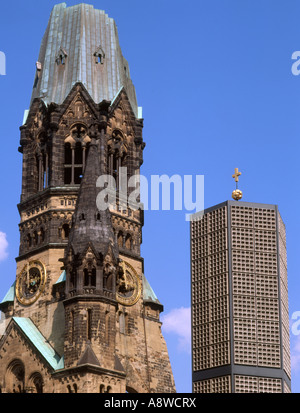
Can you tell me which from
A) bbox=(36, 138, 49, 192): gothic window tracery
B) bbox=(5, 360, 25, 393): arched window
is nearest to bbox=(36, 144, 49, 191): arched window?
bbox=(36, 138, 49, 192): gothic window tracery

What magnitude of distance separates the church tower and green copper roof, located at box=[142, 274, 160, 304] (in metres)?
0.14

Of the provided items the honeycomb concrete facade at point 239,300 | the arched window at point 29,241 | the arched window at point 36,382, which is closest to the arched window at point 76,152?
the arched window at point 29,241

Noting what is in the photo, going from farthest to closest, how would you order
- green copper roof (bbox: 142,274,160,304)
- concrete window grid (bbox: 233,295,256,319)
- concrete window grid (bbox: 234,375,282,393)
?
green copper roof (bbox: 142,274,160,304), concrete window grid (bbox: 233,295,256,319), concrete window grid (bbox: 234,375,282,393)

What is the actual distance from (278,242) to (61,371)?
2355 cm

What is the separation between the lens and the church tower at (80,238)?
329 ft

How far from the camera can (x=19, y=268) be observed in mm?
112500

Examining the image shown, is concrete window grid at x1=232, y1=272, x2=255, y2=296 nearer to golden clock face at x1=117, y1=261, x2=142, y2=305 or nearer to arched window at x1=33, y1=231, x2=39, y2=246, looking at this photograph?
golden clock face at x1=117, y1=261, x2=142, y2=305

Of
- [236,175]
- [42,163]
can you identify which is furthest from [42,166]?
[236,175]

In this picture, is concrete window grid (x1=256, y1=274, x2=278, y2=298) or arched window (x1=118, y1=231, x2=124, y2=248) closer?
concrete window grid (x1=256, y1=274, x2=278, y2=298)

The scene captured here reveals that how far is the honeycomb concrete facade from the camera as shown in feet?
352

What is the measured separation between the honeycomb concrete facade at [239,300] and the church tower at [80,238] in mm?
3997

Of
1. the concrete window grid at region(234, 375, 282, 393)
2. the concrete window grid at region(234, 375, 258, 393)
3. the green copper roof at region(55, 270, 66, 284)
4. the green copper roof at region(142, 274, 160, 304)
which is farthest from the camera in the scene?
the green copper roof at region(142, 274, 160, 304)

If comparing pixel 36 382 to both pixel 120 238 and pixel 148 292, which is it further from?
pixel 120 238
